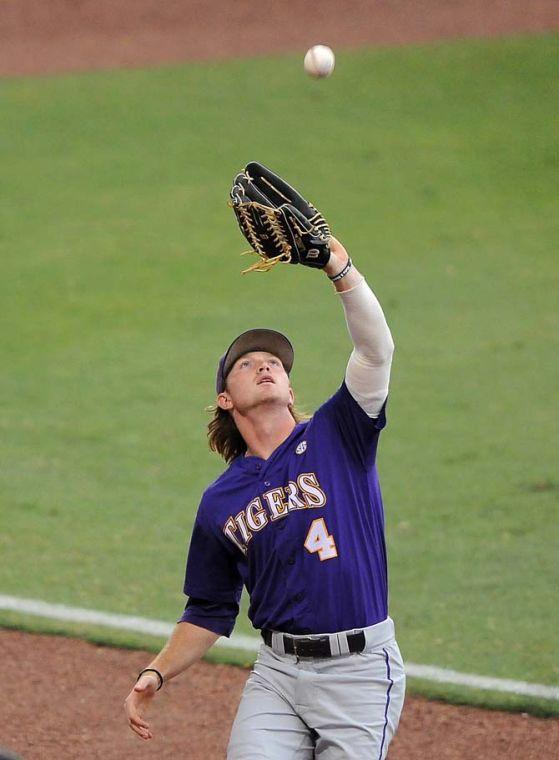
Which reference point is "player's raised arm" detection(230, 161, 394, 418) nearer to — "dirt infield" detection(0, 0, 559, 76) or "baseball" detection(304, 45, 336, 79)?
"baseball" detection(304, 45, 336, 79)

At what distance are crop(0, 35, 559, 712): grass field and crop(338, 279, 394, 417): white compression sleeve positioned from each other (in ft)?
8.18

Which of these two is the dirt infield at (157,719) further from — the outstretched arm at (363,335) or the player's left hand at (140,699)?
the outstretched arm at (363,335)

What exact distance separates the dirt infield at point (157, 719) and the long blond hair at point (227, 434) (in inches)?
59.4

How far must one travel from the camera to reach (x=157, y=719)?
534 centimetres

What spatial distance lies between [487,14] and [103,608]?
50.5ft

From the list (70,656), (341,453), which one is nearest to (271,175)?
(341,453)

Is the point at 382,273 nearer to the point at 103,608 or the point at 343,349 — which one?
the point at 343,349

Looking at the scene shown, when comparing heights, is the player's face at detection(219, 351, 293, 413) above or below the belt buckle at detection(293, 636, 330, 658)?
above

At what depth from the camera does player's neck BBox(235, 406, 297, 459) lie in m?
3.96

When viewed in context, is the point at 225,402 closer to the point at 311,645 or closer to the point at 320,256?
the point at 320,256

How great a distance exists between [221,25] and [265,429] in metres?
16.7

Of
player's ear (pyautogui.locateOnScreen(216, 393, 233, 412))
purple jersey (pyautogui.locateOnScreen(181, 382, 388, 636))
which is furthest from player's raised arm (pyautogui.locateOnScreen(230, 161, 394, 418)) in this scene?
player's ear (pyautogui.locateOnScreen(216, 393, 233, 412))

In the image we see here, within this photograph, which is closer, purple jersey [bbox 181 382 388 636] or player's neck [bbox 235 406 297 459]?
purple jersey [bbox 181 382 388 636]

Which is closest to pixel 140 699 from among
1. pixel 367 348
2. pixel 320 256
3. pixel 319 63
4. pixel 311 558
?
pixel 311 558
